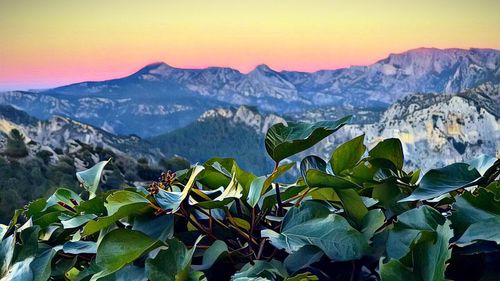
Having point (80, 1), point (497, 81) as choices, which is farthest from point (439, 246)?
point (80, 1)

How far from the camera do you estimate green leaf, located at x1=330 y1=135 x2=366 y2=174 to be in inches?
15.7

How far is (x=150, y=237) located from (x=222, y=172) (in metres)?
0.09

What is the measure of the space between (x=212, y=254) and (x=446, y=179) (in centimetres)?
15

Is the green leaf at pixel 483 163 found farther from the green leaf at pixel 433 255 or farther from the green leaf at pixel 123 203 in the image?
the green leaf at pixel 123 203

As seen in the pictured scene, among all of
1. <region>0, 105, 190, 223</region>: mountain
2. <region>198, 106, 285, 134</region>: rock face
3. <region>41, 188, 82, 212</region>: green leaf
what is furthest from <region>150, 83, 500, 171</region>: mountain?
<region>41, 188, 82, 212</region>: green leaf

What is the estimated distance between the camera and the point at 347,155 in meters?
0.41

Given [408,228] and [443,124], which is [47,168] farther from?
[443,124]

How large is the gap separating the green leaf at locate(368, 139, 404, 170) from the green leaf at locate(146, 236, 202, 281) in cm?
14

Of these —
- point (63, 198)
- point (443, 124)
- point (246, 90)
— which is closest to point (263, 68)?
point (246, 90)

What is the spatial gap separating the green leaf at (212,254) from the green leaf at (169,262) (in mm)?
12

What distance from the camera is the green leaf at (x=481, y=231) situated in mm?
302

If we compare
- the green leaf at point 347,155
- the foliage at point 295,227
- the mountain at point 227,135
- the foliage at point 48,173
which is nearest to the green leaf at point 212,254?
the foliage at point 295,227

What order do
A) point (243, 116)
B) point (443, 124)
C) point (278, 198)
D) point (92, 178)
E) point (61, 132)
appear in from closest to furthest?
1. point (278, 198)
2. point (92, 178)
3. point (61, 132)
4. point (443, 124)
5. point (243, 116)

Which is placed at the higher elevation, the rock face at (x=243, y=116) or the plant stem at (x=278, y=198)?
the plant stem at (x=278, y=198)
